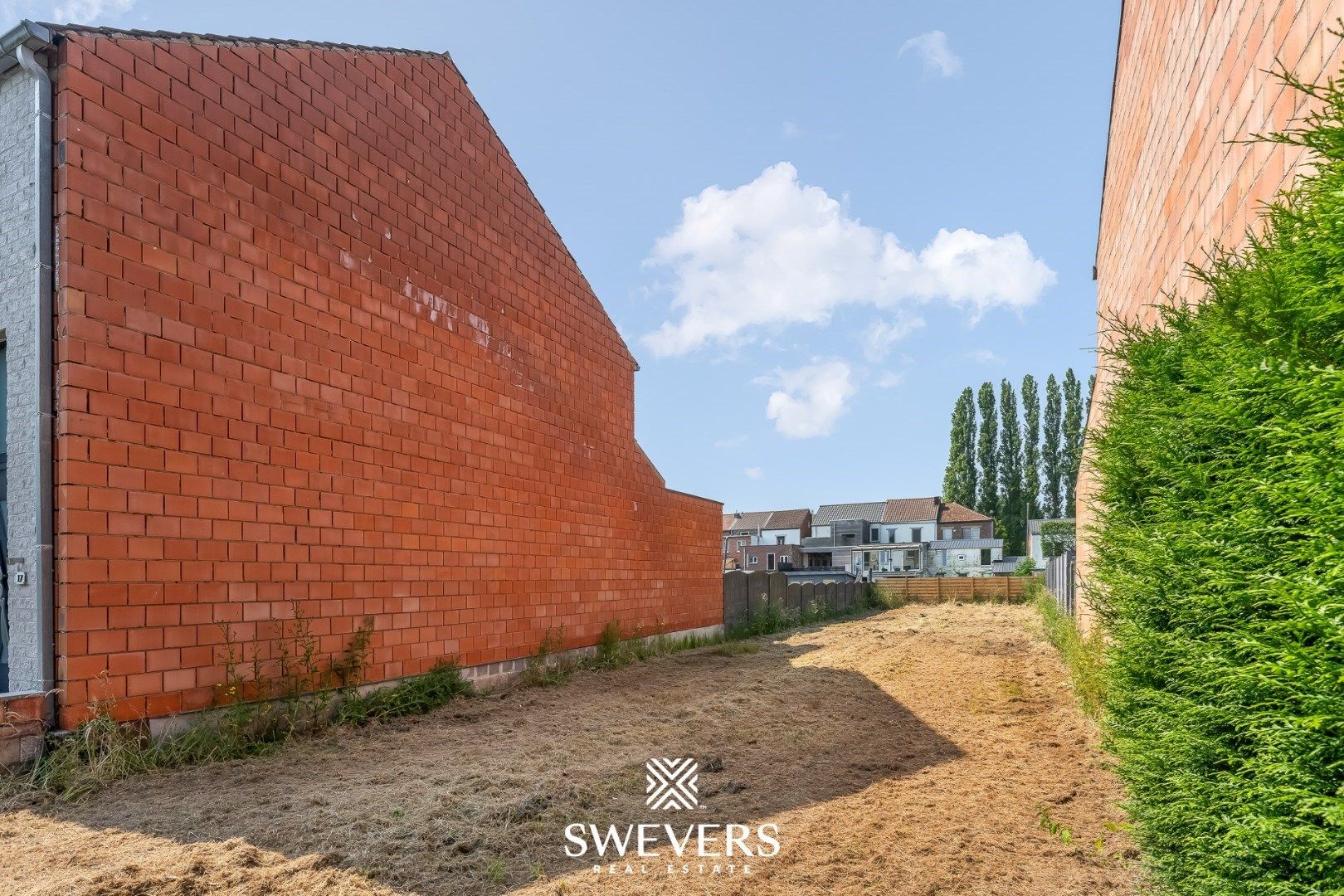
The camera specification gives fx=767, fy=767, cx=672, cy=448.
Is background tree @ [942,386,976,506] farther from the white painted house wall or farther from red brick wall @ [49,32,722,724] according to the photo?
the white painted house wall

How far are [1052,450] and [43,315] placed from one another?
2276 inches

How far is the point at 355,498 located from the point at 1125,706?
21.1 feet

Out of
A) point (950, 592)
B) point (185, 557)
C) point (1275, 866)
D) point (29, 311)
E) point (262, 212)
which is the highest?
point (262, 212)

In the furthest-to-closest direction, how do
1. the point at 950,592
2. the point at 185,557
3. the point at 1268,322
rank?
the point at 950,592 → the point at 185,557 → the point at 1268,322

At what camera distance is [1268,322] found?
7.34 feet

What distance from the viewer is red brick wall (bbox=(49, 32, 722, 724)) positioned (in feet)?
17.6

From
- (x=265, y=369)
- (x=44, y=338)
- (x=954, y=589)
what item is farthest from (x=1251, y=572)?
(x=954, y=589)

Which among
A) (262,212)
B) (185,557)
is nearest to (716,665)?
(185,557)

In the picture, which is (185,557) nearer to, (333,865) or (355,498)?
(355,498)

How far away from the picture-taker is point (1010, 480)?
53.8 m

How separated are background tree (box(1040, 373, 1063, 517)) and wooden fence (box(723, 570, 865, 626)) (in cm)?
3470

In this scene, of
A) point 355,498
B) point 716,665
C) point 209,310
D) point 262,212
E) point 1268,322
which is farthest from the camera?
point 716,665
